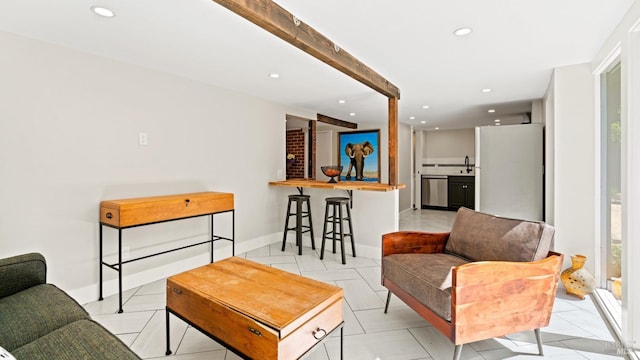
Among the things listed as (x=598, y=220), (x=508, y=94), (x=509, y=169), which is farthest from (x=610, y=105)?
(x=508, y=94)

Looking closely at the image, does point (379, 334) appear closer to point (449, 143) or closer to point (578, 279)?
point (578, 279)

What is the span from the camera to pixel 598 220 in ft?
9.12

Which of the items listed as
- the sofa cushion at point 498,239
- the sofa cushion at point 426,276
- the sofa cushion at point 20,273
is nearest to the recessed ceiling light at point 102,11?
the sofa cushion at point 20,273

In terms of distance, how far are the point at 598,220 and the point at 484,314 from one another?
2.00m

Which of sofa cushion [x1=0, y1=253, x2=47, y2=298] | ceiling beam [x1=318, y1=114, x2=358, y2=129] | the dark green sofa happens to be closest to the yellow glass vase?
the dark green sofa

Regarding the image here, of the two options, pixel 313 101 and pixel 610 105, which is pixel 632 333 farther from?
pixel 313 101

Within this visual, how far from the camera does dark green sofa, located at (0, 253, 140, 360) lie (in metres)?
1.13

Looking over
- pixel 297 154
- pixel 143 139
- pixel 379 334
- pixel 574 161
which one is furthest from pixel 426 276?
pixel 297 154

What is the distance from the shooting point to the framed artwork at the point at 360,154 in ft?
22.2

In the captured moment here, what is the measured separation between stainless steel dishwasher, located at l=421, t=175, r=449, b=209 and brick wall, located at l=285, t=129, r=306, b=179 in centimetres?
350

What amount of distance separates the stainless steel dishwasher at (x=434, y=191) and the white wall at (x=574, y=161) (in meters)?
4.94

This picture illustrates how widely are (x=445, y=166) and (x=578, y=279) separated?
5578mm

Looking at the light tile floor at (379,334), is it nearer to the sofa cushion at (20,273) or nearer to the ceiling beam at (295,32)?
the sofa cushion at (20,273)

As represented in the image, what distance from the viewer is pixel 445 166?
8.01m
